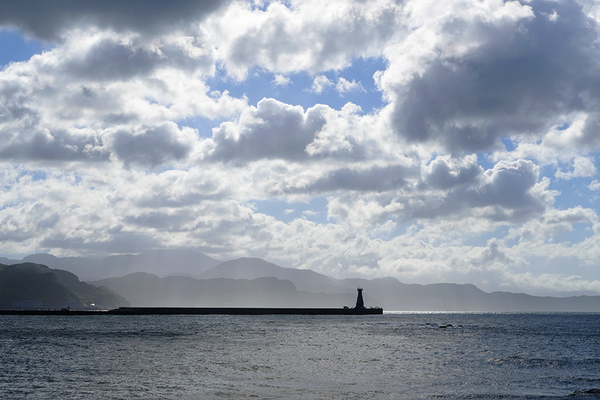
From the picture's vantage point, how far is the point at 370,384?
3947 cm

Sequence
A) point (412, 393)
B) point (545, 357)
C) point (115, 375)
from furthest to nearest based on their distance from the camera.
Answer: point (545, 357)
point (115, 375)
point (412, 393)

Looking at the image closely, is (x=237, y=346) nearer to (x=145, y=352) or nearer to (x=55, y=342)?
(x=145, y=352)

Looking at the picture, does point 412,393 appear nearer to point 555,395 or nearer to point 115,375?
point 555,395

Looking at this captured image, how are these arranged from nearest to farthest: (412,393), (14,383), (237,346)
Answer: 1. (412,393)
2. (14,383)
3. (237,346)

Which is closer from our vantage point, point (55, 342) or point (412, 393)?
point (412, 393)

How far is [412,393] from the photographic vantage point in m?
35.8

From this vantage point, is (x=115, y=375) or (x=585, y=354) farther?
(x=585, y=354)

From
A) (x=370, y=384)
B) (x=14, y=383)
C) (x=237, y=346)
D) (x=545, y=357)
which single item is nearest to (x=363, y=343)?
(x=237, y=346)

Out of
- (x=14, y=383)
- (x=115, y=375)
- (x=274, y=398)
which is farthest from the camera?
(x=115, y=375)

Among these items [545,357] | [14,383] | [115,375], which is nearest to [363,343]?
[545,357]

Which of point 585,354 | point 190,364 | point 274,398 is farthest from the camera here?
point 585,354

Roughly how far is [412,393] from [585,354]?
39.5 meters

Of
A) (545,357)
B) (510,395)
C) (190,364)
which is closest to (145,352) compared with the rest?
(190,364)

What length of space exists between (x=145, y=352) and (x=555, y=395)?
43873 millimetres
